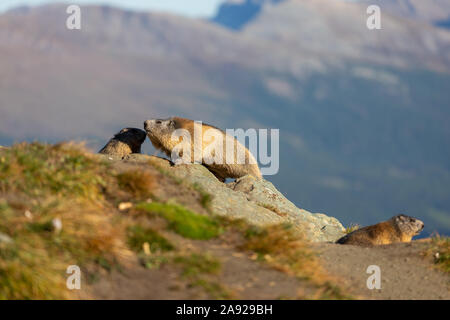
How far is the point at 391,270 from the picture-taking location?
1403 cm

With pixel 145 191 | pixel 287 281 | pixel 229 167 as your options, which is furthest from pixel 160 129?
pixel 287 281

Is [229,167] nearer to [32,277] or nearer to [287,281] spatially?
[287,281]

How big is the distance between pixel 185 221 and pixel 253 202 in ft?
30.2

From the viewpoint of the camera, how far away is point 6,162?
12586 mm

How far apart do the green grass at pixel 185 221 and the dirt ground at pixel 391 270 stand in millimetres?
2783

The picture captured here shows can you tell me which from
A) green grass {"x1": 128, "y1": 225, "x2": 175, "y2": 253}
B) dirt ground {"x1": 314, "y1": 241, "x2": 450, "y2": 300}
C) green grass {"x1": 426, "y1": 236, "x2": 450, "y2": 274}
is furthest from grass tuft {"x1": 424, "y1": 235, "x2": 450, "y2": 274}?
green grass {"x1": 128, "y1": 225, "x2": 175, "y2": 253}

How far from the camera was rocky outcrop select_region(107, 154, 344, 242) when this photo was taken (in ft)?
64.3

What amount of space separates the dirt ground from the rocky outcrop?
14.7ft

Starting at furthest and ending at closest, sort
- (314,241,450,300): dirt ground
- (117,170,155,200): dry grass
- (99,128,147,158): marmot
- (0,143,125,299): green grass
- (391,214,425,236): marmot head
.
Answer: (99,128,147,158): marmot → (391,214,425,236): marmot head → (117,170,155,200): dry grass → (314,241,450,300): dirt ground → (0,143,125,299): green grass

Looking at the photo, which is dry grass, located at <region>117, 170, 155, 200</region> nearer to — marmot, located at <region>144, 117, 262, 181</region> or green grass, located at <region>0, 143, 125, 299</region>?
green grass, located at <region>0, 143, 125, 299</region>

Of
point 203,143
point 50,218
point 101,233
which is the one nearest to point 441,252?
point 101,233
